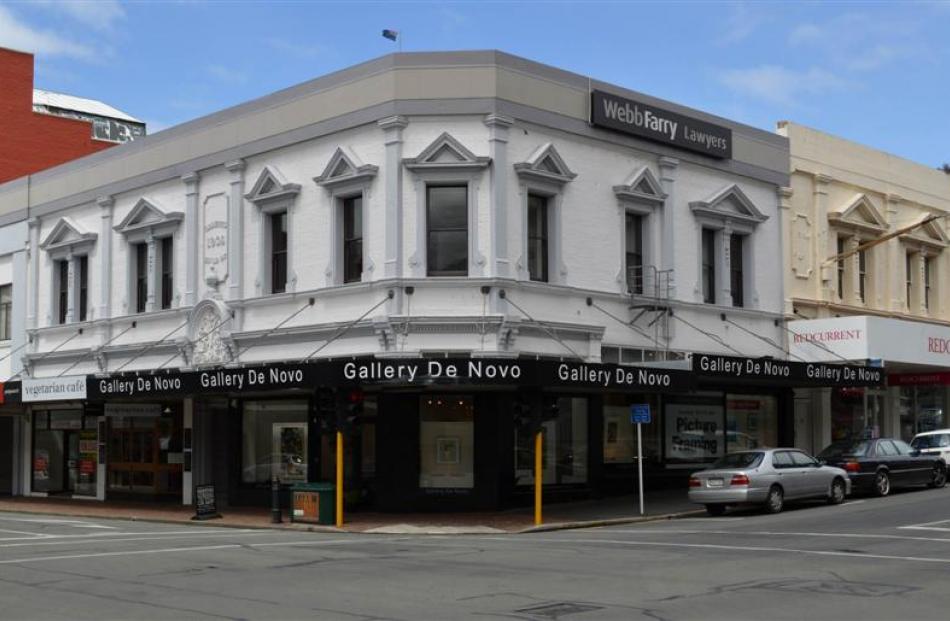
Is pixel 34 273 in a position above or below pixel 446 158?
below

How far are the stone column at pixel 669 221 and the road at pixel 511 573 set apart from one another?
796cm

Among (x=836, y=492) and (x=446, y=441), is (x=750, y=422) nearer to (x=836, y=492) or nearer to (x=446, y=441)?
(x=836, y=492)

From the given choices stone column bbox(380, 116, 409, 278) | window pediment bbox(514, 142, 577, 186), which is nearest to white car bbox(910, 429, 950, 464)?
window pediment bbox(514, 142, 577, 186)

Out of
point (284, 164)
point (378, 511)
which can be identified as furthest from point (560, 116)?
point (378, 511)

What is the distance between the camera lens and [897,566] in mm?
15617

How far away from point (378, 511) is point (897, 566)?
47.6ft

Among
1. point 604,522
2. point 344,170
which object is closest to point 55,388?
point 344,170

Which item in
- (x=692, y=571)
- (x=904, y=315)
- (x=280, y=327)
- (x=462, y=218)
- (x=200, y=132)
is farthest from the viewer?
(x=904, y=315)

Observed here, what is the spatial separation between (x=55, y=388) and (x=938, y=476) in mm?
24596

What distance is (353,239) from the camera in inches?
1112

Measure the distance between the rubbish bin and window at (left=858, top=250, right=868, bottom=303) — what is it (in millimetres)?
19792

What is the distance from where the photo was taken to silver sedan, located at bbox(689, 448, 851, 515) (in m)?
25.4

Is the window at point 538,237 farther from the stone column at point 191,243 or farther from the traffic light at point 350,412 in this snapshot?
the stone column at point 191,243

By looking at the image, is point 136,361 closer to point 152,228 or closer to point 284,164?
point 152,228
